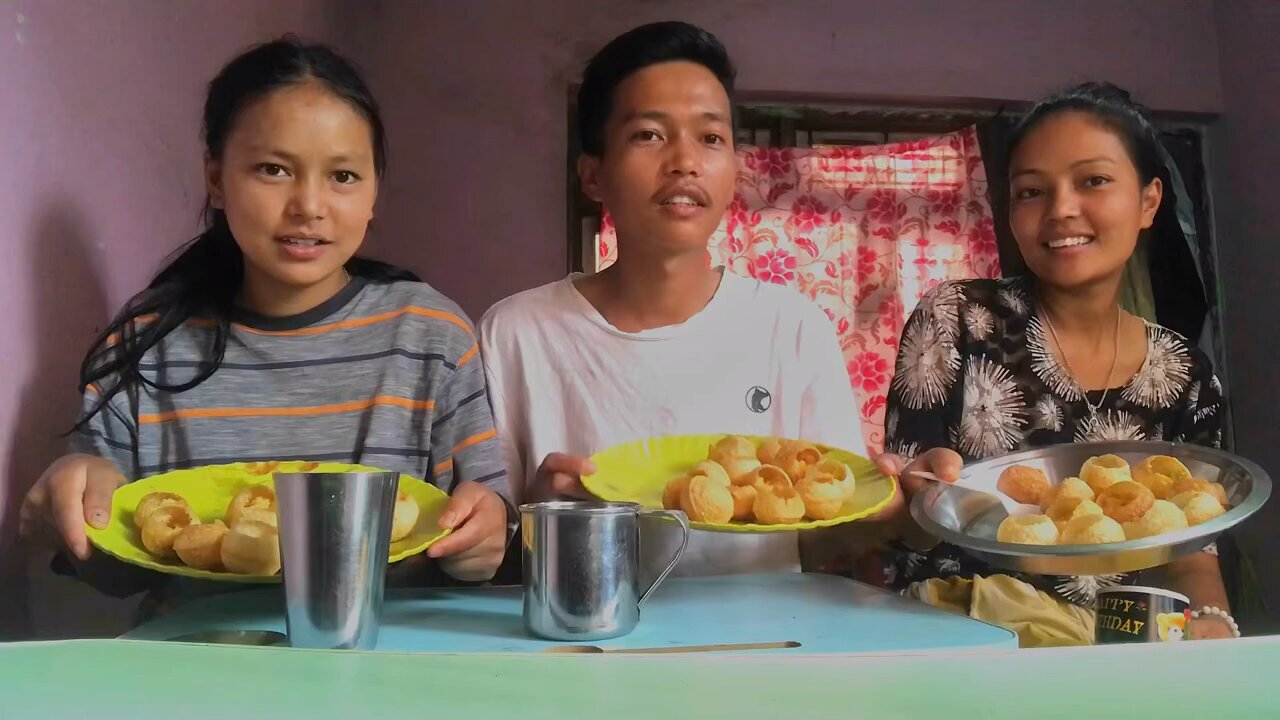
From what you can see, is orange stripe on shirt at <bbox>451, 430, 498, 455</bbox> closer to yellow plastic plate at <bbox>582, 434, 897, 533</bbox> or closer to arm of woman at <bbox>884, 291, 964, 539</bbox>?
yellow plastic plate at <bbox>582, 434, 897, 533</bbox>

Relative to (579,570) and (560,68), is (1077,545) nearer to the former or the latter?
(579,570)

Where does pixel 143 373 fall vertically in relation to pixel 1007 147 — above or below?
below

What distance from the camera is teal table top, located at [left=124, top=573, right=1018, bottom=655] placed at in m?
0.50

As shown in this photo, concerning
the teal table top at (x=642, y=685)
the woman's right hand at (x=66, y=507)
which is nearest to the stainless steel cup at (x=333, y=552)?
the teal table top at (x=642, y=685)

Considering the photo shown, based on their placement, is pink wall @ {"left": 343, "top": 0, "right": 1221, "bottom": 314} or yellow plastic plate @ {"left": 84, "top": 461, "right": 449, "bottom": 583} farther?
pink wall @ {"left": 343, "top": 0, "right": 1221, "bottom": 314}

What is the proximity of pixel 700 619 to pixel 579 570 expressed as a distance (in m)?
0.10

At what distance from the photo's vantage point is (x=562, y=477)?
0.64m

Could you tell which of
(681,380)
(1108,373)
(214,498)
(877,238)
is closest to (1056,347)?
(1108,373)

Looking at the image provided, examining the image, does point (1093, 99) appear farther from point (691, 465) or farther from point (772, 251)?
point (691, 465)

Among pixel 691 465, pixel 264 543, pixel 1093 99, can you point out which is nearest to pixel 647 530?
pixel 691 465

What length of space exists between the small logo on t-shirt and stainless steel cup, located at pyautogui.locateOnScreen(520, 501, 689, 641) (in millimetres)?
192

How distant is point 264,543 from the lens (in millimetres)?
514

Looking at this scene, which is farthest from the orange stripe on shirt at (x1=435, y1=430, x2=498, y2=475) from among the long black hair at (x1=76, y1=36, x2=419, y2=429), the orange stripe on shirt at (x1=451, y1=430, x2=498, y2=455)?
the long black hair at (x1=76, y1=36, x2=419, y2=429)

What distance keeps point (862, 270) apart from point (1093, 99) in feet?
0.71
